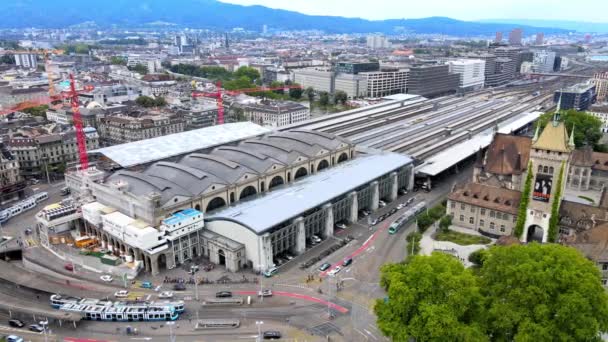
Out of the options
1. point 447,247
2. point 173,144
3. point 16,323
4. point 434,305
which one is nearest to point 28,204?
point 173,144

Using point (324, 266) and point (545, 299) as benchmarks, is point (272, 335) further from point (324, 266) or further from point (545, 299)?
point (545, 299)

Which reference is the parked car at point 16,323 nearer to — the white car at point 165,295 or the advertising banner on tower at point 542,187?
the white car at point 165,295

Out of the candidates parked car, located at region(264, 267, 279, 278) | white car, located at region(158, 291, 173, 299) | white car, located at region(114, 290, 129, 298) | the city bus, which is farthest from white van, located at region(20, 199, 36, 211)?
the city bus

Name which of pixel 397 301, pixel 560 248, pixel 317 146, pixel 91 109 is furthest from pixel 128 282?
pixel 91 109

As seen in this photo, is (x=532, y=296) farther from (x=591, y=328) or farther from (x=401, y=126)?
(x=401, y=126)

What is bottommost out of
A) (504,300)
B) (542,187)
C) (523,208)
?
(523,208)

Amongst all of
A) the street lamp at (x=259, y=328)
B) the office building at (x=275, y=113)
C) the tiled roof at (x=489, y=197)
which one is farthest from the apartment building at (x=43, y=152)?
the tiled roof at (x=489, y=197)

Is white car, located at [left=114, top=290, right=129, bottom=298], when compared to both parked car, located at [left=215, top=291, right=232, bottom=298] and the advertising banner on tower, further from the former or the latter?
the advertising banner on tower
